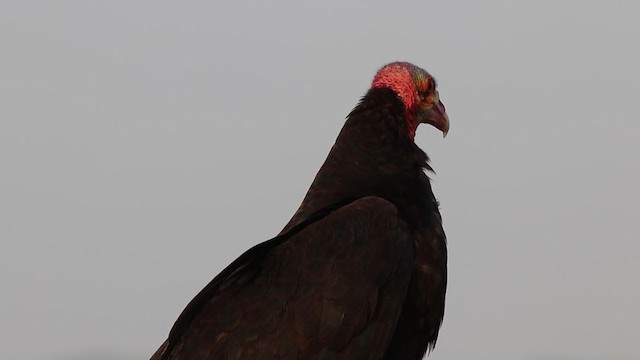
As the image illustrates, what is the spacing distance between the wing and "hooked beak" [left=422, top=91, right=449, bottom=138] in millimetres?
1393

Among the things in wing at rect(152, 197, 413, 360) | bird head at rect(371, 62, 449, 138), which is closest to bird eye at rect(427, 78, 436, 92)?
bird head at rect(371, 62, 449, 138)

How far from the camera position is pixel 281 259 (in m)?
6.92

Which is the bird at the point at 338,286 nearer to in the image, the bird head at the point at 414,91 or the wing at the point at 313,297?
the wing at the point at 313,297

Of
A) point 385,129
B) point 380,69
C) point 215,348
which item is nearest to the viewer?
Answer: point 215,348

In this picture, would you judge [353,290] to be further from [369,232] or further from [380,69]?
[380,69]

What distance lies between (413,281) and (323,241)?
1.89 feet

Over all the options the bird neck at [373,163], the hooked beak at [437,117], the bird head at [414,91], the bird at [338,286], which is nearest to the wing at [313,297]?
the bird at [338,286]

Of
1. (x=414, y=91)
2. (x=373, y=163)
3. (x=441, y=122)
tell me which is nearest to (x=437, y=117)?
(x=441, y=122)

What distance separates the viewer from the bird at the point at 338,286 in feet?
22.0

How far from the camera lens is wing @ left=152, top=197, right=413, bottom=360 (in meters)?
6.70

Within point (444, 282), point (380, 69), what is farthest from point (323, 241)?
point (380, 69)

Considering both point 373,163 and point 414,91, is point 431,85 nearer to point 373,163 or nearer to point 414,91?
point 414,91

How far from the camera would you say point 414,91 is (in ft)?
27.0

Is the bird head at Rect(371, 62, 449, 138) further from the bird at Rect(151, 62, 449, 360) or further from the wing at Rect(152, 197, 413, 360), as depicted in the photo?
the wing at Rect(152, 197, 413, 360)
